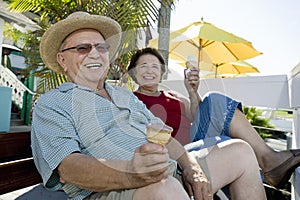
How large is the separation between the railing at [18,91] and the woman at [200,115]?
598 centimetres

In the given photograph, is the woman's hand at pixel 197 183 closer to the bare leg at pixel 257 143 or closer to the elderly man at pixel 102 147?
the elderly man at pixel 102 147

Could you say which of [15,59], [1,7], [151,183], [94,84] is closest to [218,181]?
[151,183]

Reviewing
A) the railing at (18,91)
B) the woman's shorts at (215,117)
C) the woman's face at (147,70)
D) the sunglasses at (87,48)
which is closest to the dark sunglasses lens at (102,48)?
the sunglasses at (87,48)

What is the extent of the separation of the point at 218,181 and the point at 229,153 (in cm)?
14

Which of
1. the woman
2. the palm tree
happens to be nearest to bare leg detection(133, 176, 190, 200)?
the woman

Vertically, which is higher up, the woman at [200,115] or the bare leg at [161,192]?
the woman at [200,115]

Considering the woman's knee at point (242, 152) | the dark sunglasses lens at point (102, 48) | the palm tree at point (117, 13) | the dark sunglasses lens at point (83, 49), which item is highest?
the palm tree at point (117, 13)

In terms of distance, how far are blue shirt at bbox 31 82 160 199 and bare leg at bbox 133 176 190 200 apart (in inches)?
8.8

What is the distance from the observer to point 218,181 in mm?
1305

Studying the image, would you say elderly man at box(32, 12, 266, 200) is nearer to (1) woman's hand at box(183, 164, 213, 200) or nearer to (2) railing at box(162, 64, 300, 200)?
(1) woman's hand at box(183, 164, 213, 200)

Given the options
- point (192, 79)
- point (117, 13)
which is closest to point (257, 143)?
point (192, 79)

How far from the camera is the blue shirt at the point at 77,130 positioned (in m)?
1.04

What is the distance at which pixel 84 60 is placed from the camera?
4.84ft

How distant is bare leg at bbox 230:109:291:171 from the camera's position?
1549 millimetres
